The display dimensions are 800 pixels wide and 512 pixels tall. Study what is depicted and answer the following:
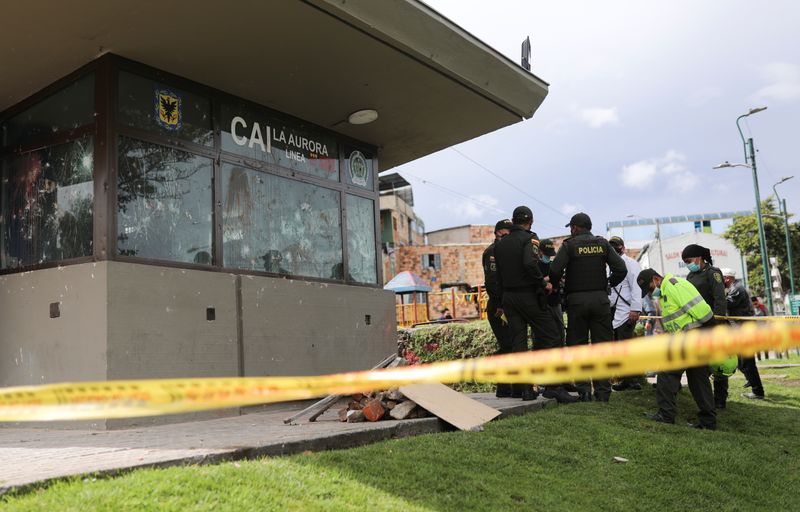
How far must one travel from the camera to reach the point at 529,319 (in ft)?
23.1

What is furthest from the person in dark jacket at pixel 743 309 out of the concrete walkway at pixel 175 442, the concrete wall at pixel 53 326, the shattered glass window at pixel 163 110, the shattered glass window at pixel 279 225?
the concrete wall at pixel 53 326

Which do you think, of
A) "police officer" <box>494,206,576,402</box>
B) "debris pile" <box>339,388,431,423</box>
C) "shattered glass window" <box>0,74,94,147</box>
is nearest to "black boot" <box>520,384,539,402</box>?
"police officer" <box>494,206,576,402</box>

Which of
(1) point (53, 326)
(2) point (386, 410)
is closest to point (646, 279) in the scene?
(2) point (386, 410)

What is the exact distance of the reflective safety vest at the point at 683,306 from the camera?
20.7 feet

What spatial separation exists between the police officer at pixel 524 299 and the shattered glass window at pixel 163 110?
3.68m

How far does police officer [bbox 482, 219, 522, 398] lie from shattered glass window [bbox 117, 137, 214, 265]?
333 centimetres

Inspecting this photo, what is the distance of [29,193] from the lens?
6.99 meters

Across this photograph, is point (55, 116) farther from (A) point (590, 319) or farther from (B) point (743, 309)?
(B) point (743, 309)

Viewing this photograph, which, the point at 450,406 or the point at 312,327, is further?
the point at 312,327

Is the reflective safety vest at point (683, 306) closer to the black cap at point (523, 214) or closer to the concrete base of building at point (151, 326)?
the black cap at point (523, 214)

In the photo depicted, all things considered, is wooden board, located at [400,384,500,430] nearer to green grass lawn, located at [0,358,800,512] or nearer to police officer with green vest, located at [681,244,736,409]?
green grass lawn, located at [0,358,800,512]

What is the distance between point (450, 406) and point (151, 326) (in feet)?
9.94

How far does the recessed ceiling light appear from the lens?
8250mm

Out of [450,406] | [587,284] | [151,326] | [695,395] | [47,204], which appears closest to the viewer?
[450,406]
